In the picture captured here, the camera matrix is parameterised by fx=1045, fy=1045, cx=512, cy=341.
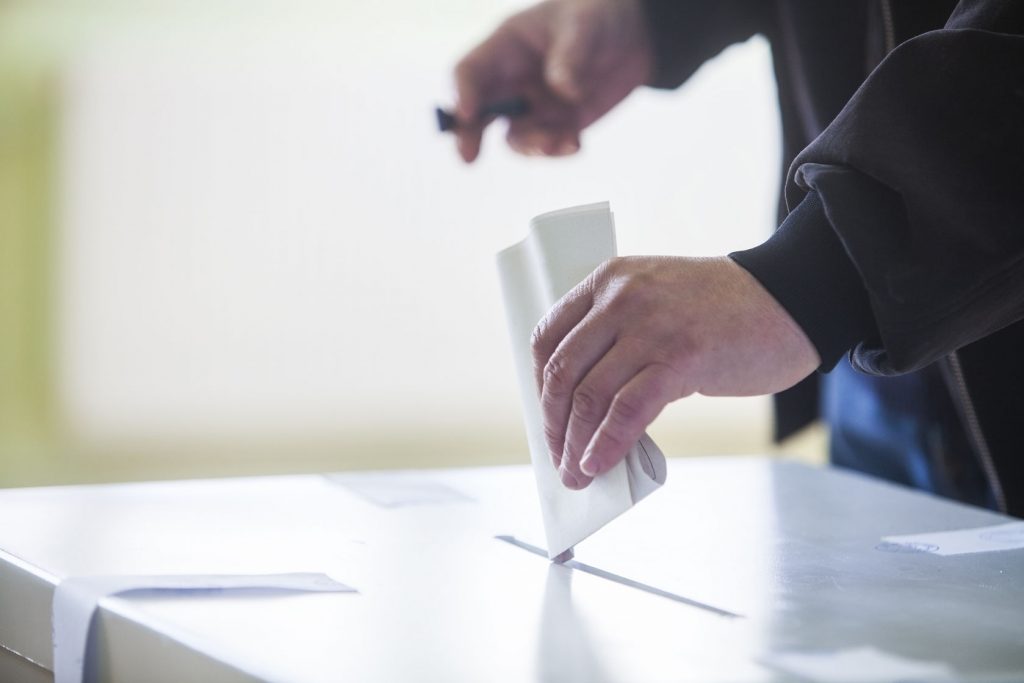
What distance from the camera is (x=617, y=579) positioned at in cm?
54

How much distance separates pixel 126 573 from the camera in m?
0.49

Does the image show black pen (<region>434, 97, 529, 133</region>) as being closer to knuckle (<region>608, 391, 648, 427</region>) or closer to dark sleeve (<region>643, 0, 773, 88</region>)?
dark sleeve (<region>643, 0, 773, 88</region>)

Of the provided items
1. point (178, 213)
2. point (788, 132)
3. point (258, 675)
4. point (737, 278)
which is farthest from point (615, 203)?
point (258, 675)

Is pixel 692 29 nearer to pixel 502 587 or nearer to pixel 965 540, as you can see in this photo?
pixel 965 540

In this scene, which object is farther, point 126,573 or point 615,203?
point 615,203

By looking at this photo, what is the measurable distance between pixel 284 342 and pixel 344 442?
303 mm

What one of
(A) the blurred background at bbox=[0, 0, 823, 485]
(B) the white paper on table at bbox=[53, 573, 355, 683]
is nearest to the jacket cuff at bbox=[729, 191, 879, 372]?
(B) the white paper on table at bbox=[53, 573, 355, 683]

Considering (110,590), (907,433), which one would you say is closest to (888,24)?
(907,433)

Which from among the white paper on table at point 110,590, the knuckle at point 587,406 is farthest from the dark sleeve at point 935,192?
the white paper on table at point 110,590

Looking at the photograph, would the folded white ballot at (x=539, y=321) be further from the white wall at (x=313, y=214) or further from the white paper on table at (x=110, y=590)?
the white wall at (x=313, y=214)

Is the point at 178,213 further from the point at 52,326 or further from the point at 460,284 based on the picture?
the point at 460,284

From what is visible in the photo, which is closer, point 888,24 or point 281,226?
point 888,24

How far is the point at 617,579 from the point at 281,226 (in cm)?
229

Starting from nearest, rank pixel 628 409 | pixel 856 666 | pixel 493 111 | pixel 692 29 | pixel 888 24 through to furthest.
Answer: pixel 856 666 < pixel 628 409 < pixel 888 24 < pixel 493 111 < pixel 692 29
